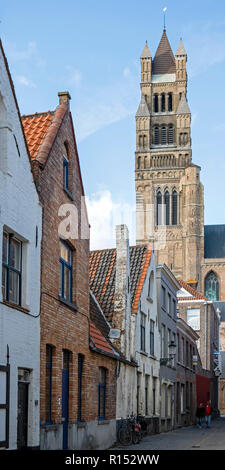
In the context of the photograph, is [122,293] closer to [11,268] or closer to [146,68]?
[11,268]

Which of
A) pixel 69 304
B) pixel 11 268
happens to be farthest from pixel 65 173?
pixel 11 268

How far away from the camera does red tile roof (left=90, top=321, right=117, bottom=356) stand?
20816 millimetres

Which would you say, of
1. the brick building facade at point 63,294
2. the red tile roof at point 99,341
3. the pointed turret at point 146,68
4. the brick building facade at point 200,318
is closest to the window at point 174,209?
the pointed turret at point 146,68

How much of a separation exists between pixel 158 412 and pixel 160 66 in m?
113

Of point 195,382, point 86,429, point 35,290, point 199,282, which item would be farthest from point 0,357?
point 199,282

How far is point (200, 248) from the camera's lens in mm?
117312

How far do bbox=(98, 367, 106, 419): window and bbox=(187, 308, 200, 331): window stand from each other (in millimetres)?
35184

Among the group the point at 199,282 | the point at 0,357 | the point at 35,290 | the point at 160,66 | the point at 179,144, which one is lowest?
the point at 0,357

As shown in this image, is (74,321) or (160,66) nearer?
(74,321)

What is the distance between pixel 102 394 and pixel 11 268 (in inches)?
340

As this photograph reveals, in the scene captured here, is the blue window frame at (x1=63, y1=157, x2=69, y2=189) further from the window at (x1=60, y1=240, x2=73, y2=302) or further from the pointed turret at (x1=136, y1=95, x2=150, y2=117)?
the pointed turret at (x1=136, y1=95, x2=150, y2=117)

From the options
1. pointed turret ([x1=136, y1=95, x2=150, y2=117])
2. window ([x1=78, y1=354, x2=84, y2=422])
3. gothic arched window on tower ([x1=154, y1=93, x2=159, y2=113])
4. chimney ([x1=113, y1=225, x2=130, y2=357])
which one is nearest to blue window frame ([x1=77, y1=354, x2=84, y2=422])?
window ([x1=78, y1=354, x2=84, y2=422])

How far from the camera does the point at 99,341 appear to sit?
21688 millimetres
